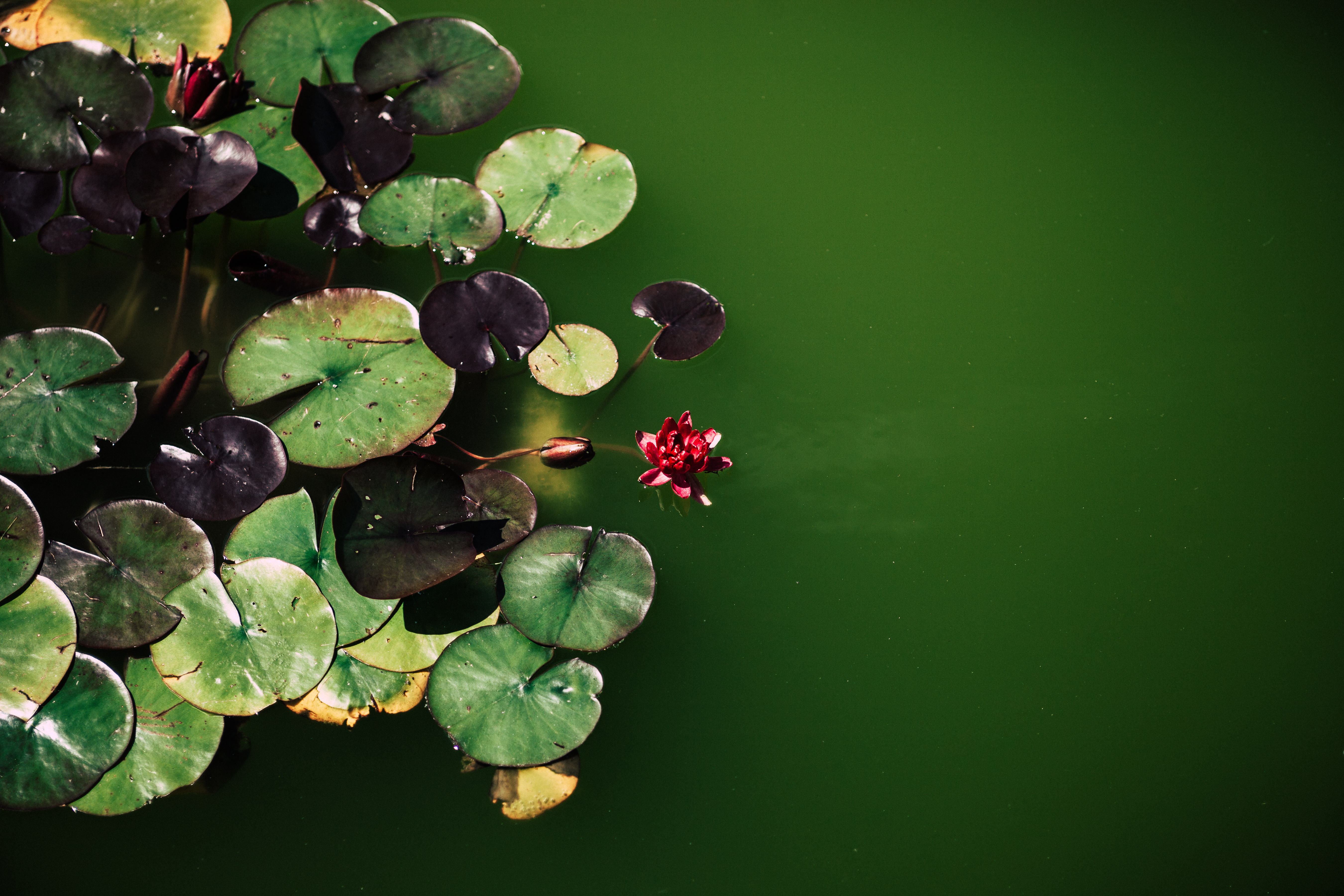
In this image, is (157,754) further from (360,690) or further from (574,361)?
(574,361)

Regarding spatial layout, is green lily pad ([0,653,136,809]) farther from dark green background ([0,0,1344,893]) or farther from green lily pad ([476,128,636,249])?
green lily pad ([476,128,636,249])

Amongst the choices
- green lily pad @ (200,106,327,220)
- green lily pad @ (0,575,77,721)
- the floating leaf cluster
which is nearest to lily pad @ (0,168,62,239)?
the floating leaf cluster

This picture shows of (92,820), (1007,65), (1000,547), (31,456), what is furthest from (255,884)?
(1007,65)

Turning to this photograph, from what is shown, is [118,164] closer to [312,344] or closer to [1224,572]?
[312,344]

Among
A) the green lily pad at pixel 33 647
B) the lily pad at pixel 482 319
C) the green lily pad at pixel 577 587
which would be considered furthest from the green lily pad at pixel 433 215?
the green lily pad at pixel 33 647

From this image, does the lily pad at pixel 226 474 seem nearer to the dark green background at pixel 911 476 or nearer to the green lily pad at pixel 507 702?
the dark green background at pixel 911 476

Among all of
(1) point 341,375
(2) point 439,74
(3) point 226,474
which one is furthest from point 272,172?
(3) point 226,474
